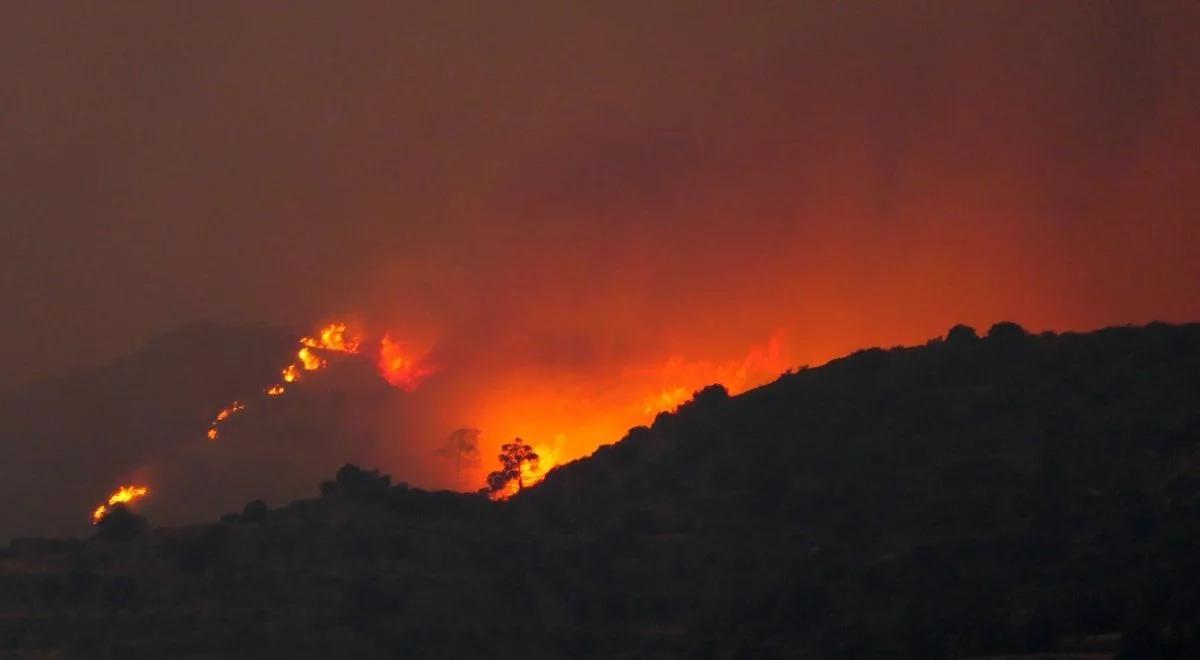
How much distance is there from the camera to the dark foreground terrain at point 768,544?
9825 cm

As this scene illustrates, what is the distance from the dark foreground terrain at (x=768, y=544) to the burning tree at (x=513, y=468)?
10266mm

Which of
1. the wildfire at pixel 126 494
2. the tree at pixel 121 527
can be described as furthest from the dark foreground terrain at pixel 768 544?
the wildfire at pixel 126 494

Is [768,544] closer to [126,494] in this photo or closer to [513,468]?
[513,468]

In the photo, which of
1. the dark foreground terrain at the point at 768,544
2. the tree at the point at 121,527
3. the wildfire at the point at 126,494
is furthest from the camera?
the wildfire at the point at 126,494

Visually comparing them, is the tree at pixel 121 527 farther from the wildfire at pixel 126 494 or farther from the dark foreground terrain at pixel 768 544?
the wildfire at pixel 126 494

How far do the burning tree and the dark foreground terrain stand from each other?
10.3 metres

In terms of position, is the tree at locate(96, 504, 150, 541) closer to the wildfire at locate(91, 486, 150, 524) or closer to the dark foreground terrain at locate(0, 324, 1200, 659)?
the dark foreground terrain at locate(0, 324, 1200, 659)

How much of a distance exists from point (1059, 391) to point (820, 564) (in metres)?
31.8

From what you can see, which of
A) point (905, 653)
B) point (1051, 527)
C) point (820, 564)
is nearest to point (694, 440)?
point (820, 564)

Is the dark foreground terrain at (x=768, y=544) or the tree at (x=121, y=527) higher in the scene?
the tree at (x=121, y=527)

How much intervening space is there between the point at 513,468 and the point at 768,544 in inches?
1593

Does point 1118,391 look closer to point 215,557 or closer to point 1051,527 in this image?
point 1051,527

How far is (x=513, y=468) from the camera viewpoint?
496 feet

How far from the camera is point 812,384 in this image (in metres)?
139
